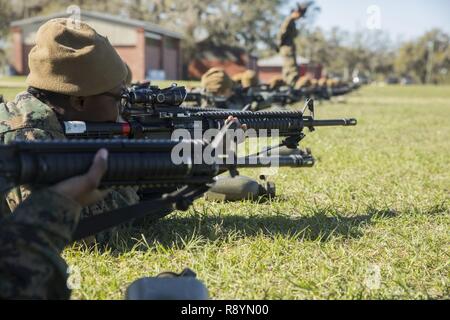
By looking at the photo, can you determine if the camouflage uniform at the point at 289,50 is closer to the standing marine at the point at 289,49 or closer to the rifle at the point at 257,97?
A: the standing marine at the point at 289,49

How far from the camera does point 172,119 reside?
15.8 feet

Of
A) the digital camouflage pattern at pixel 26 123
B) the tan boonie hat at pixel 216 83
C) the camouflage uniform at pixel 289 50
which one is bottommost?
the digital camouflage pattern at pixel 26 123

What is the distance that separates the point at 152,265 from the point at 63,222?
1.39 m

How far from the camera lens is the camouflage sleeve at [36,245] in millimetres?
2283

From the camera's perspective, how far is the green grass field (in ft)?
11.0

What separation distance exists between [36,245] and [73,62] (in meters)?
1.49

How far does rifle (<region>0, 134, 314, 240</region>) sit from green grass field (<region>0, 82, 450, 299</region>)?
2.10 feet

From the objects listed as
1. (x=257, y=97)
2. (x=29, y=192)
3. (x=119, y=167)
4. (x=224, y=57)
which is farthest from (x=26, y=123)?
(x=224, y=57)

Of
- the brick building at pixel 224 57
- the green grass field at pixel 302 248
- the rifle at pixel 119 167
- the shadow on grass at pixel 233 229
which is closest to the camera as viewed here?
the rifle at pixel 119 167

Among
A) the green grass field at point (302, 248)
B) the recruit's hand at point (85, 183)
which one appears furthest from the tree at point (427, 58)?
the recruit's hand at point (85, 183)

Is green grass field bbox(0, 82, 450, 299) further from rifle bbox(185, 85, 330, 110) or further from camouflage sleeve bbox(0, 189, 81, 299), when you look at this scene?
rifle bbox(185, 85, 330, 110)

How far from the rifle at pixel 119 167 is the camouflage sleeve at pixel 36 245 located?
0.12 m

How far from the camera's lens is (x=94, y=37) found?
3553mm

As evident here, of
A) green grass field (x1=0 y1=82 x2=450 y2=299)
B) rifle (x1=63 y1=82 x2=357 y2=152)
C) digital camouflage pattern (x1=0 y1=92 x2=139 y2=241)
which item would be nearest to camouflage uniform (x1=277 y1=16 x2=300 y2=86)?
green grass field (x1=0 y1=82 x2=450 y2=299)
